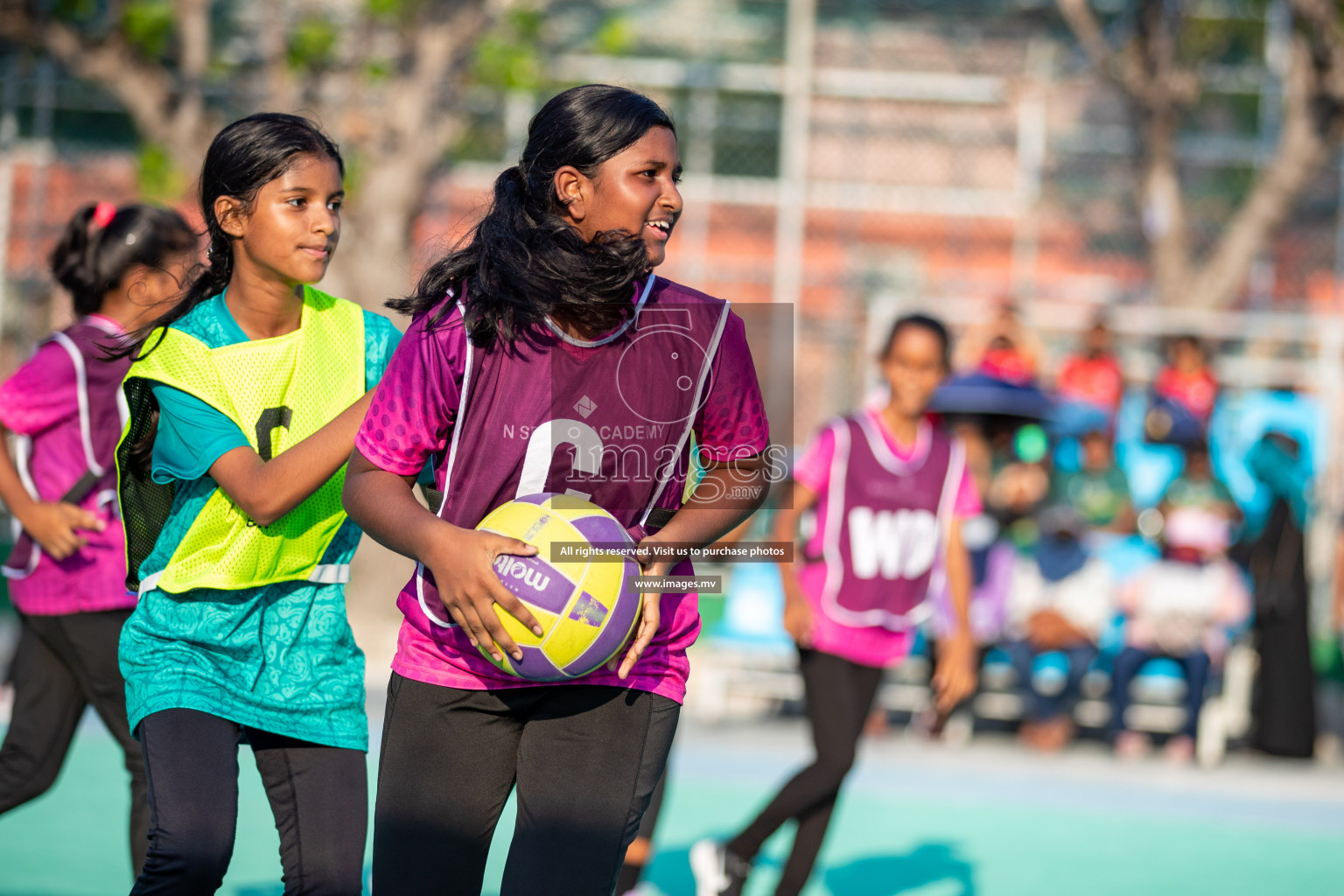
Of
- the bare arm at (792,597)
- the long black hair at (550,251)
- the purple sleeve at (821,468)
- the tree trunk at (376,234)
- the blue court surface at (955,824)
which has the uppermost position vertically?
the tree trunk at (376,234)

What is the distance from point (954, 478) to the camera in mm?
5191

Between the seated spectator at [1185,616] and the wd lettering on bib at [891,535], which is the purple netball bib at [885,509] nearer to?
the wd lettering on bib at [891,535]

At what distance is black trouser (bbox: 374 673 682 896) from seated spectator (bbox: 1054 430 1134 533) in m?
6.98

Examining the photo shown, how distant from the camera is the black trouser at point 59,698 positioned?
13.1 feet

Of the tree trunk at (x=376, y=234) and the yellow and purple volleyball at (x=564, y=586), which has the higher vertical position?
the tree trunk at (x=376, y=234)

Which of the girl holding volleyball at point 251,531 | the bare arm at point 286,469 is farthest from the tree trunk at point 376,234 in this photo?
the bare arm at point 286,469

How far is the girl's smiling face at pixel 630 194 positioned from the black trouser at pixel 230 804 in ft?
4.34

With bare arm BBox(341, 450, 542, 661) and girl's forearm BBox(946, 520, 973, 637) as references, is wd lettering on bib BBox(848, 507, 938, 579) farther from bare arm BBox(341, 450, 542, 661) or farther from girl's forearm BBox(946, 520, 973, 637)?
bare arm BBox(341, 450, 542, 661)

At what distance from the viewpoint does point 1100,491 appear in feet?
30.0

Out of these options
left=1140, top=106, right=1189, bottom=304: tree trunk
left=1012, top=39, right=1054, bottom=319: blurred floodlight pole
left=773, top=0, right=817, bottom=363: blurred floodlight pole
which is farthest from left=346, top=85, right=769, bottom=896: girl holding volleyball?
left=1140, top=106, right=1189, bottom=304: tree trunk

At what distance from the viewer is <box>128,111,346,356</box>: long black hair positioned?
3.20 metres

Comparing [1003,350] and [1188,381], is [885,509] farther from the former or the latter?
[1188,381]

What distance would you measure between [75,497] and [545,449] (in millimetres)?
2198

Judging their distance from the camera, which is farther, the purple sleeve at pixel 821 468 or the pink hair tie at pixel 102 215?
the purple sleeve at pixel 821 468
